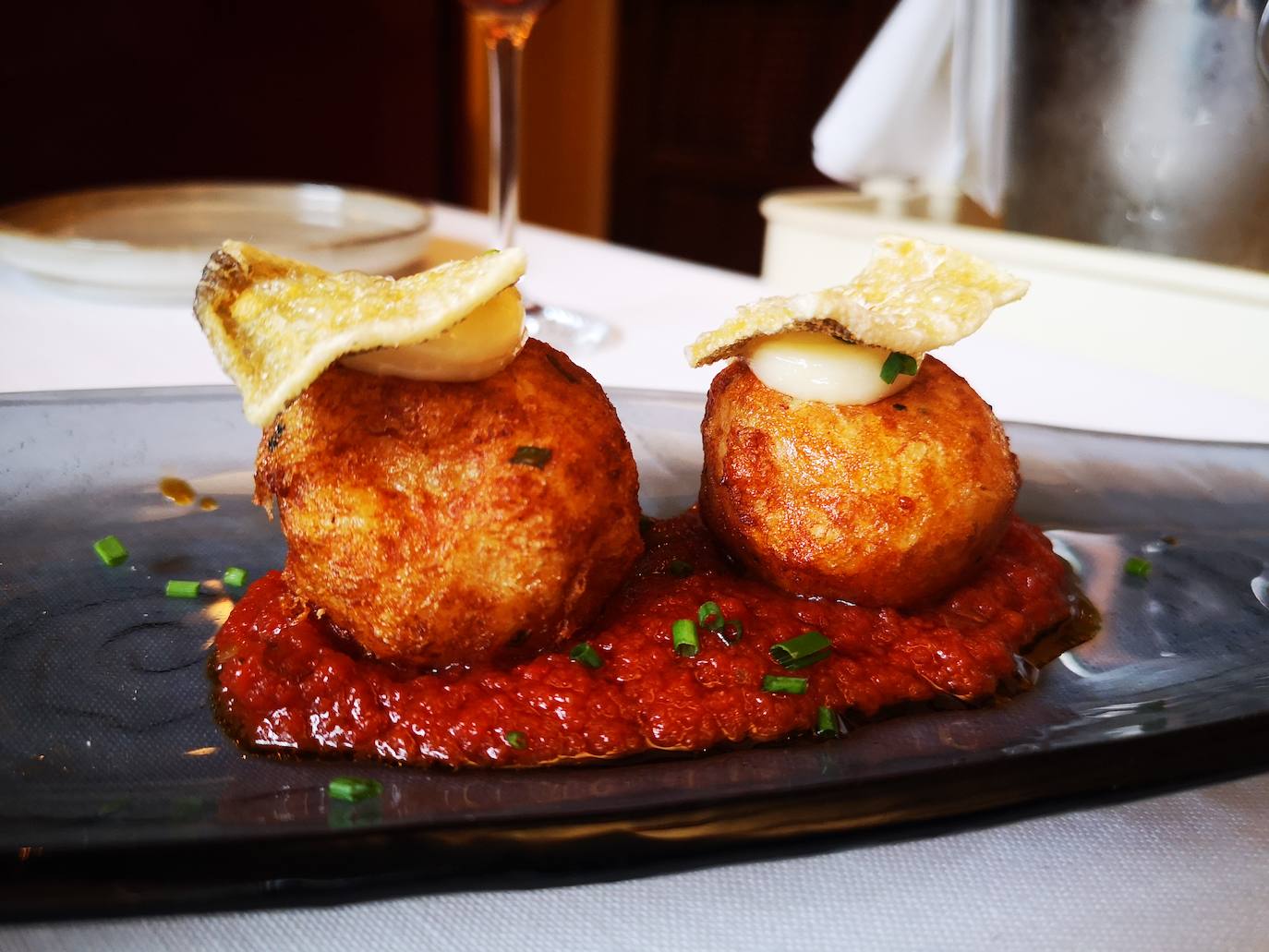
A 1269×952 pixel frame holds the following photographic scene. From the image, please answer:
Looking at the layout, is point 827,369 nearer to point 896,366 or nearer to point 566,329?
point 896,366

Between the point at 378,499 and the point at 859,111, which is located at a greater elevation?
the point at 859,111

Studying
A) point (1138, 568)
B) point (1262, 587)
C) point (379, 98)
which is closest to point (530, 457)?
point (1138, 568)

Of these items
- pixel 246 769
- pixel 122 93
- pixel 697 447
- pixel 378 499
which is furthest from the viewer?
pixel 122 93

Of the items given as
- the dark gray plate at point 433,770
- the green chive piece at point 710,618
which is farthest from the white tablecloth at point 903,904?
the green chive piece at point 710,618

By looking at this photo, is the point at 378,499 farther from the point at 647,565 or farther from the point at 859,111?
the point at 859,111

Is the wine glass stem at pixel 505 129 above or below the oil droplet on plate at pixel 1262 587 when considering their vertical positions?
above

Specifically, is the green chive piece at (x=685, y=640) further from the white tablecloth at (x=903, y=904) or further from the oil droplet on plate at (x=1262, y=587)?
the oil droplet on plate at (x=1262, y=587)

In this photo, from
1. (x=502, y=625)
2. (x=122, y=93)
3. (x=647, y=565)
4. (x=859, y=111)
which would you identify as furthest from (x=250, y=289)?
(x=122, y=93)
